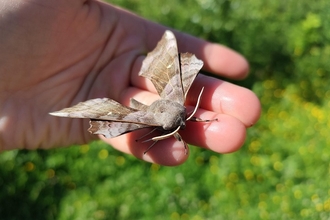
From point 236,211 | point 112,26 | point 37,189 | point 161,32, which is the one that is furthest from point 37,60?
point 236,211

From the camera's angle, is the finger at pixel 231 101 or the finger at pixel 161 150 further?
the finger at pixel 231 101

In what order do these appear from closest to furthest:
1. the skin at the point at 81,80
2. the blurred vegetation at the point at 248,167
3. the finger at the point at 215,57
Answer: the skin at the point at 81,80 → the finger at the point at 215,57 → the blurred vegetation at the point at 248,167

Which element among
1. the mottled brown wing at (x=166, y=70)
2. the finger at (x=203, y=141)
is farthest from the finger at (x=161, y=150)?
the mottled brown wing at (x=166, y=70)

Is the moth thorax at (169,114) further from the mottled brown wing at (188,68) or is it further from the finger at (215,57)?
the finger at (215,57)

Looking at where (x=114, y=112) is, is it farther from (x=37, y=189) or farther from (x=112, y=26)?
(x=37, y=189)

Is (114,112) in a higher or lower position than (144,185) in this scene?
higher

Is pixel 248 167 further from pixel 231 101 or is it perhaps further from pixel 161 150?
pixel 161 150

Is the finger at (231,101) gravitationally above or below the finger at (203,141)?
above
